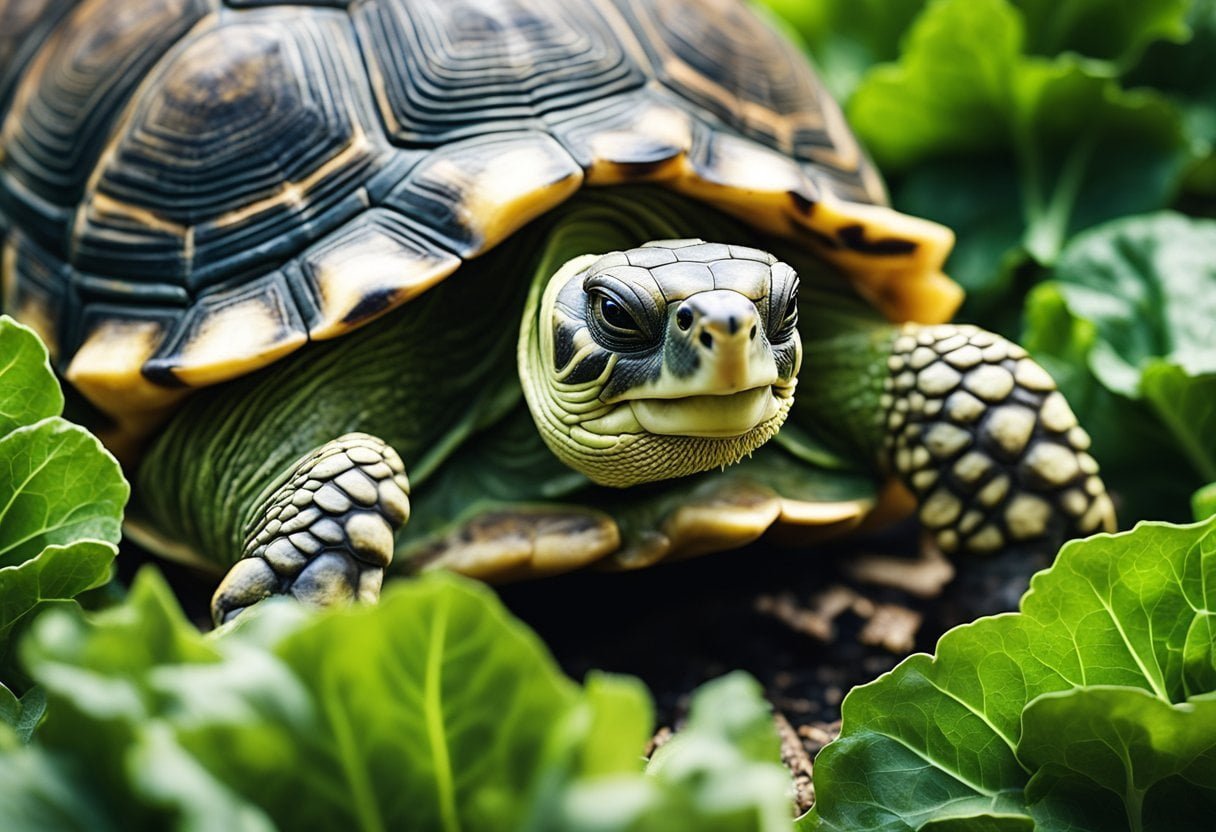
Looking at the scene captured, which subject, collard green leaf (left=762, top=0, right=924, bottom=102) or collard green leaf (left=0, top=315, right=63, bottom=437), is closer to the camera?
collard green leaf (left=0, top=315, right=63, bottom=437)

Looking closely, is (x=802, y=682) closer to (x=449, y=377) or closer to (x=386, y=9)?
(x=449, y=377)

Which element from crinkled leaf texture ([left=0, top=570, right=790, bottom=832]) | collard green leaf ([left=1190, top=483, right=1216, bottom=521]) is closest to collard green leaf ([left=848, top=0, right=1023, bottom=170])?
collard green leaf ([left=1190, top=483, right=1216, bottom=521])

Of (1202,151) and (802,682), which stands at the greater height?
(1202,151)

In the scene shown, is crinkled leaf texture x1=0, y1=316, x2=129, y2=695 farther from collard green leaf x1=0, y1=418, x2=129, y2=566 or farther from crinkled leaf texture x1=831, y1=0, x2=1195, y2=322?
crinkled leaf texture x1=831, y1=0, x2=1195, y2=322

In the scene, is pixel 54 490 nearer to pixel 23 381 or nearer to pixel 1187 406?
pixel 23 381

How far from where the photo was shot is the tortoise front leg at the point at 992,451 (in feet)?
7.27

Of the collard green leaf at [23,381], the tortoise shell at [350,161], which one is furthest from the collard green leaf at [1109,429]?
the collard green leaf at [23,381]

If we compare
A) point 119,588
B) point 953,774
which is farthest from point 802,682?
point 119,588

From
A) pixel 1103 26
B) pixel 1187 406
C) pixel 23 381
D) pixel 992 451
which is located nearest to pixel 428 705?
pixel 23 381

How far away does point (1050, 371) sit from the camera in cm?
262

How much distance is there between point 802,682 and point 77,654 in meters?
1.51

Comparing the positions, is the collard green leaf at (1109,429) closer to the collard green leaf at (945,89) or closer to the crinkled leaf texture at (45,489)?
the collard green leaf at (945,89)

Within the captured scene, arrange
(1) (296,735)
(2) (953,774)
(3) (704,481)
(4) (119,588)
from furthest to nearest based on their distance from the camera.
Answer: (3) (704,481), (4) (119,588), (2) (953,774), (1) (296,735)

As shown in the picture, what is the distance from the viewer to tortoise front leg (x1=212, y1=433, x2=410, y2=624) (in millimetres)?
1896
